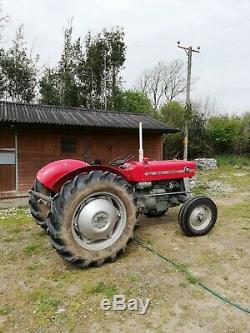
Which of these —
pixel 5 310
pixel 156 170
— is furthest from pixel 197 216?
pixel 5 310

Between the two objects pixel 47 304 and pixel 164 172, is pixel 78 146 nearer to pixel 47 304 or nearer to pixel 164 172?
pixel 164 172

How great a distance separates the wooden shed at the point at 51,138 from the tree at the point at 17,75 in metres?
12.1

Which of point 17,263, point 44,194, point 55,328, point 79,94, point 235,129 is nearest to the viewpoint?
point 55,328

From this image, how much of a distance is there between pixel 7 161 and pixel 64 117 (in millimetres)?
2092

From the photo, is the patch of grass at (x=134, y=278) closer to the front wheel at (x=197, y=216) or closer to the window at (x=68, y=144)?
the front wheel at (x=197, y=216)

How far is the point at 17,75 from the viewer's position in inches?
800

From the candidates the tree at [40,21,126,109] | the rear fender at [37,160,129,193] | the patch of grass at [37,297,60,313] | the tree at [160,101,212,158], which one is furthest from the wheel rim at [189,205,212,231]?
the tree at [40,21,126,109]

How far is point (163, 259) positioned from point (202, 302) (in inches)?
38.2

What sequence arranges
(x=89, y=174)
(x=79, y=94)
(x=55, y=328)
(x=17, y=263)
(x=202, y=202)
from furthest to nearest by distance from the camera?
(x=79, y=94), (x=202, y=202), (x=17, y=263), (x=89, y=174), (x=55, y=328)

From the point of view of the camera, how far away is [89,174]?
11.3ft

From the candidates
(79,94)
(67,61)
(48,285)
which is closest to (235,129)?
(79,94)

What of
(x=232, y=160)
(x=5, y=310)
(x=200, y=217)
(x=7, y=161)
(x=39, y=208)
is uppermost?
(x=7, y=161)

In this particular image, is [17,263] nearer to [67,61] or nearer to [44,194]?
[44,194]

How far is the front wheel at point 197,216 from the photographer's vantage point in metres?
4.41
